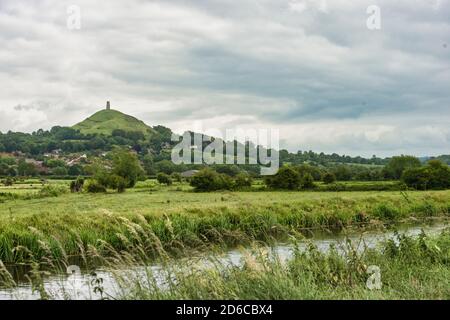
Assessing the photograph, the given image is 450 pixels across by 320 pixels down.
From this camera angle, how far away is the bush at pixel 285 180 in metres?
74.1

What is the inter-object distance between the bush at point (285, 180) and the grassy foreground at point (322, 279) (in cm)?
5813

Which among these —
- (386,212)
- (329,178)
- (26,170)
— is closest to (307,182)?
(329,178)

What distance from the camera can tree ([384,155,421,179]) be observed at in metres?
91.2

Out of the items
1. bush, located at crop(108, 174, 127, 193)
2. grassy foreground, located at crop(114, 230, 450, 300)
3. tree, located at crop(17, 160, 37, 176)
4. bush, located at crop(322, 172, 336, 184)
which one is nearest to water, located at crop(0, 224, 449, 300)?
grassy foreground, located at crop(114, 230, 450, 300)

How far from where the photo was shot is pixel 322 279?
1298cm

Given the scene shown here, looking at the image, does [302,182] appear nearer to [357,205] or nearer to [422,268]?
[357,205]

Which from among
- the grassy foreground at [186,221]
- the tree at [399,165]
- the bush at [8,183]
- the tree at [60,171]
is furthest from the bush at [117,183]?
the tree at [60,171]

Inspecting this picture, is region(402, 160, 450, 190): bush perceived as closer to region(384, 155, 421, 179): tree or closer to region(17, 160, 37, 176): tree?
region(384, 155, 421, 179): tree

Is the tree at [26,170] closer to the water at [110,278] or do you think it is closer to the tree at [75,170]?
the tree at [75,170]

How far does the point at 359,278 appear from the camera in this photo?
1281 centimetres

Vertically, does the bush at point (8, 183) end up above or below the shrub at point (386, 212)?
above

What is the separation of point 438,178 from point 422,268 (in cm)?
6536
